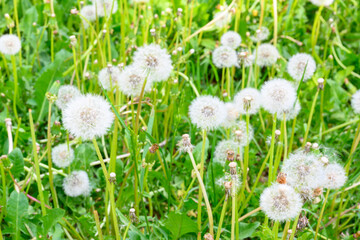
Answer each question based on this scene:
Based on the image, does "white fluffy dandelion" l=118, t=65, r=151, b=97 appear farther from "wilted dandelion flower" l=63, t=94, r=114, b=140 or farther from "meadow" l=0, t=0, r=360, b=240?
"wilted dandelion flower" l=63, t=94, r=114, b=140

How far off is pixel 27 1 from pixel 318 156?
2.25 meters

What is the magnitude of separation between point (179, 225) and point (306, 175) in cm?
48

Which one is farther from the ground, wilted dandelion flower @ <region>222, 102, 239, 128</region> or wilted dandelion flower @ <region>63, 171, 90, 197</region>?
wilted dandelion flower @ <region>222, 102, 239, 128</region>

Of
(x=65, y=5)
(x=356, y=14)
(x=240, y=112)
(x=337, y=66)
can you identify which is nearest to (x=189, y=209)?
(x=240, y=112)

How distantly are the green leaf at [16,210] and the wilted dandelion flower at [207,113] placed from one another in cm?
69

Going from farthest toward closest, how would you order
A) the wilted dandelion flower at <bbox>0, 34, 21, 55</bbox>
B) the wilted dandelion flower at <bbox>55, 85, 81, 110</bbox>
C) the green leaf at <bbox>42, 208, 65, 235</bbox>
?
the wilted dandelion flower at <bbox>0, 34, 21, 55</bbox>
the wilted dandelion flower at <bbox>55, 85, 81, 110</bbox>
the green leaf at <bbox>42, 208, 65, 235</bbox>

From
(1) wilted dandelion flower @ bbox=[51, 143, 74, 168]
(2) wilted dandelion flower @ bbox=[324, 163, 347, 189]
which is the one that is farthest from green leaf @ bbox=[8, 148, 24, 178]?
(2) wilted dandelion flower @ bbox=[324, 163, 347, 189]

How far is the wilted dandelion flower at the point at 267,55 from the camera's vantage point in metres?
2.37

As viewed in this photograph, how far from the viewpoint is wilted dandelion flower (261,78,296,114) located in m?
1.63

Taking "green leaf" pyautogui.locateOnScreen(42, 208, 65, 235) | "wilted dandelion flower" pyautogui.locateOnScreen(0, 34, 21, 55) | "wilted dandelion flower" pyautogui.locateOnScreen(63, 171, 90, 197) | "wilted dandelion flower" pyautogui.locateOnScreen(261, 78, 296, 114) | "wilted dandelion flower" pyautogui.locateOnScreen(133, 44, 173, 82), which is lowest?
"wilted dandelion flower" pyautogui.locateOnScreen(63, 171, 90, 197)

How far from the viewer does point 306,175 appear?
1404mm

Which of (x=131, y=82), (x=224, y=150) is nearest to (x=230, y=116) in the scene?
(x=224, y=150)

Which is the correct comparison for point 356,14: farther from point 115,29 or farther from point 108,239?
point 108,239

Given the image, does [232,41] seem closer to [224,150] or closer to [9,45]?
[224,150]
